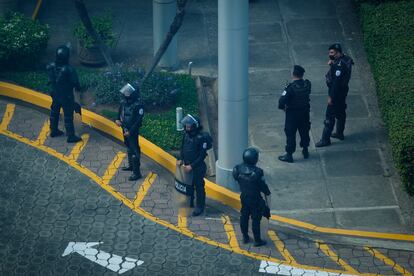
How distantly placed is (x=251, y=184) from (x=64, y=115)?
4618 mm

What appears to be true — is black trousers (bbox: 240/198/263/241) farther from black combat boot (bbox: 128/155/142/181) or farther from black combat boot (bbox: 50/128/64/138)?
black combat boot (bbox: 50/128/64/138)

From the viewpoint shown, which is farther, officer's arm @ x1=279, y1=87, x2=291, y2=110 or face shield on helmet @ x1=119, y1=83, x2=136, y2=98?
officer's arm @ x1=279, y1=87, x2=291, y2=110

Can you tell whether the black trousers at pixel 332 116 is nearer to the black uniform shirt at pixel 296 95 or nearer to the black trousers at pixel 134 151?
the black uniform shirt at pixel 296 95

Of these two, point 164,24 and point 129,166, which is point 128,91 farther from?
point 164,24

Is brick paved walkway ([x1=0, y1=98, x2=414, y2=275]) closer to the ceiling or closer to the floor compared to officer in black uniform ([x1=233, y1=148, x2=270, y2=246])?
closer to the floor

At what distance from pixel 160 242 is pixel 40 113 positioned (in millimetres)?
4965

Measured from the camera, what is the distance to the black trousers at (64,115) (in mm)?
17922

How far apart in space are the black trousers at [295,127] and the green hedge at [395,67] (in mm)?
1341

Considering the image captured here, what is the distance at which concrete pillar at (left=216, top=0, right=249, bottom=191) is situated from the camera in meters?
15.5

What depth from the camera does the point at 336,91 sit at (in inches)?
696

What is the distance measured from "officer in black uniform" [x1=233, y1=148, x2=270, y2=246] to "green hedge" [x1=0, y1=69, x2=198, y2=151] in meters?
3.23

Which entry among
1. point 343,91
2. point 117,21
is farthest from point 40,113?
point 343,91

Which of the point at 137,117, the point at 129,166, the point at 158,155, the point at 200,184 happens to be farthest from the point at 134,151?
the point at 200,184

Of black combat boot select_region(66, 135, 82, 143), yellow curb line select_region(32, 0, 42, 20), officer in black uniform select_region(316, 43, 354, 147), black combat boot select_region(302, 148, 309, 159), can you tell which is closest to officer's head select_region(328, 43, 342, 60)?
officer in black uniform select_region(316, 43, 354, 147)
